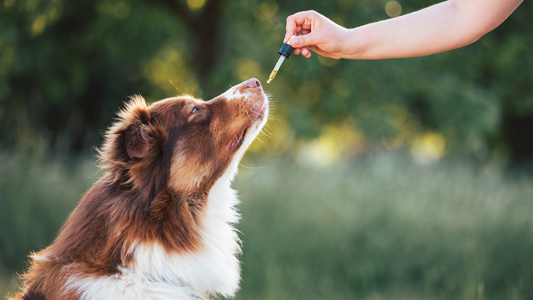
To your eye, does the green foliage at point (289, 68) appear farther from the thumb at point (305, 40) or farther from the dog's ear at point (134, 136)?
the dog's ear at point (134, 136)

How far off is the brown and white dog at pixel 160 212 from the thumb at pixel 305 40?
52 cm

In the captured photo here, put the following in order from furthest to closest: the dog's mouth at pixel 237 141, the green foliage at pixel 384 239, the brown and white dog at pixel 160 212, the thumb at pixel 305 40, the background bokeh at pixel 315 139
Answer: the background bokeh at pixel 315 139 < the green foliage at pixel 384 239 < the dog's mouth at pixel 237 141 < the thumb at pixel 305 40 < the brown and white dog at pixel 160 212

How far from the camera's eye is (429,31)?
8.55 feet

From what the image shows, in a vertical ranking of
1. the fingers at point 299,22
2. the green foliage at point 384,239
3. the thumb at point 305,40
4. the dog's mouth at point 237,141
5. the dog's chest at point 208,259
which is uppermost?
the fingers at point 299,22

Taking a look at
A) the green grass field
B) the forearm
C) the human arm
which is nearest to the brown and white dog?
the human arm

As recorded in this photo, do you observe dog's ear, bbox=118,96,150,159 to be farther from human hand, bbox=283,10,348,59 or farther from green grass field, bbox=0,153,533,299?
green grass field, bbox=0,153,533,299

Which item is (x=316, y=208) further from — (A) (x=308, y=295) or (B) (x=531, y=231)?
(B) (x=531, y=231)

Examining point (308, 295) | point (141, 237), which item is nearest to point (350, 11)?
point (308, 295)

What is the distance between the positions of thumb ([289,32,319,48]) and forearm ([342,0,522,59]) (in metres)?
0.23

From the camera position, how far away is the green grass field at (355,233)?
18.4ft

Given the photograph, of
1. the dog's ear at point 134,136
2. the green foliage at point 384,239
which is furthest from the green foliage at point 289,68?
the dog's ear at point 134,136

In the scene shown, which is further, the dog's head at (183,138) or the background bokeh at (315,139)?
the background bokeh at (315,139)

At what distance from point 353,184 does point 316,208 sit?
1.21 metres

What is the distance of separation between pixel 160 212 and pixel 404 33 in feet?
6.60
